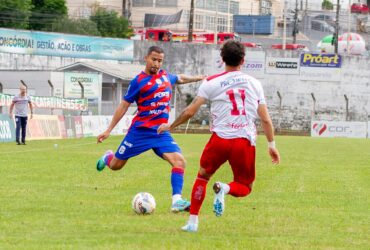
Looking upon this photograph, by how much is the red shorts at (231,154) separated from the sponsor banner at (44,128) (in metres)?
25.2

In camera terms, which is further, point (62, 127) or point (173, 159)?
point (62, 127)

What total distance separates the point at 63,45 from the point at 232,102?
52394mm

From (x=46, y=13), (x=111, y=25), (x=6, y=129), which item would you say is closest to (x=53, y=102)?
(x=6, y=129)

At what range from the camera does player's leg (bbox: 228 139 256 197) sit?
31.2 feet

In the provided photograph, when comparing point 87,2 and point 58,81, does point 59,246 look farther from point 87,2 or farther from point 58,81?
point 87,2

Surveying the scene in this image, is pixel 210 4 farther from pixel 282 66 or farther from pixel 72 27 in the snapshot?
pixel 282 66

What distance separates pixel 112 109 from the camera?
51.8m

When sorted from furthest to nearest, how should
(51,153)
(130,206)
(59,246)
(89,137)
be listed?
(89,137) → (51,153) → (130,206) → (59,246)

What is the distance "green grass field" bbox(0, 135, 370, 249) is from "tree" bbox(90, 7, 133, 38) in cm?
6785

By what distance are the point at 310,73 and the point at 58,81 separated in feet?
83.9

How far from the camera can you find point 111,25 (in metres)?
88.2

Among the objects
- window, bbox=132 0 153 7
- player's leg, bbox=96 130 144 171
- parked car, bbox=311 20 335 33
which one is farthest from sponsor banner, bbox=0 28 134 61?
parked car, bbox=311 20 335 33

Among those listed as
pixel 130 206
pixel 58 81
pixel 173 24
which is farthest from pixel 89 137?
pixel 173 24

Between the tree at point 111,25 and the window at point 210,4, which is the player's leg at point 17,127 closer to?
the tree at point 111,25
